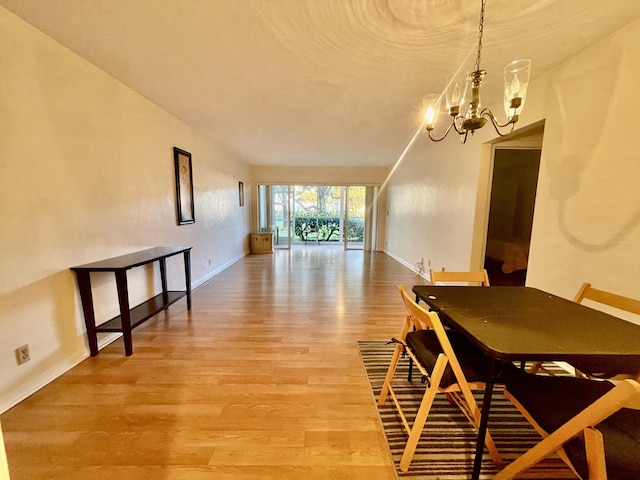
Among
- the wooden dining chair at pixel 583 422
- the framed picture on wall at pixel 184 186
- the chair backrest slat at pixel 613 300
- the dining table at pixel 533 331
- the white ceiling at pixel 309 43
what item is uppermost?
the white ceiling at pixel 309 43

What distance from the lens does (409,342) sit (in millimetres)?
1570

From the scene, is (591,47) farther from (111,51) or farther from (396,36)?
(111,51)

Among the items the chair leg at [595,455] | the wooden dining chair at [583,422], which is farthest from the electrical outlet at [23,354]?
the chair leg at [595,455]

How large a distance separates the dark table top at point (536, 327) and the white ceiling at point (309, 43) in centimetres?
168

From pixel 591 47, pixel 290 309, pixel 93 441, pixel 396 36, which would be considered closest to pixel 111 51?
pixel 396 36

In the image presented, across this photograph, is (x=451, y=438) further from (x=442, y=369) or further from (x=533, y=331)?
(x=533, y=331)

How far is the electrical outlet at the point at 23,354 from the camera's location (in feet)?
5.49

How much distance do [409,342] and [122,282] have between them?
84.4 inches

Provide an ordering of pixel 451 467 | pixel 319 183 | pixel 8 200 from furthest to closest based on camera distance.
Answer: pixel 319 183
pixel 8 200
pixel 451 467

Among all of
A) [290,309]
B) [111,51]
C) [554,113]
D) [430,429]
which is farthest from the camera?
[290,309]

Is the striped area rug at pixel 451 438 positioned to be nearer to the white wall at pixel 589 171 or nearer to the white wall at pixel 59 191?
the white wall at pixel 589 171

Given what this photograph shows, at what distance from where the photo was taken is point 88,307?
2066 mm

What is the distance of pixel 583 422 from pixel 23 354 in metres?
2.88

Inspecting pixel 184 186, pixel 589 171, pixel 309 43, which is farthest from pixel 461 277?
pixel 184 186
